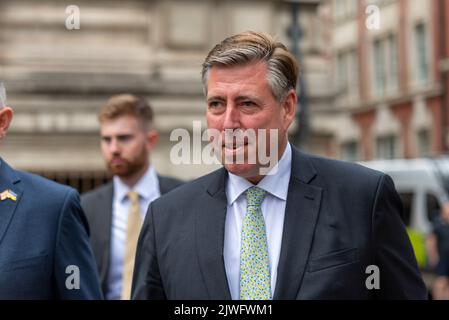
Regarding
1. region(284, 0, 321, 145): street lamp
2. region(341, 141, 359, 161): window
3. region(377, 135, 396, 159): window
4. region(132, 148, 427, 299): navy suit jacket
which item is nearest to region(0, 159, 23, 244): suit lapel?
region(132, 148, 427, 299): navy suit jacket

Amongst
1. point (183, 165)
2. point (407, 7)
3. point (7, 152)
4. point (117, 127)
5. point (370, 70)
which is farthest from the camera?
point (370, 70)

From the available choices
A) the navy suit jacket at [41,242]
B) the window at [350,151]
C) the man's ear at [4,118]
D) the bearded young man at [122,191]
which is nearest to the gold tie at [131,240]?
the bearded young man at [122,191]

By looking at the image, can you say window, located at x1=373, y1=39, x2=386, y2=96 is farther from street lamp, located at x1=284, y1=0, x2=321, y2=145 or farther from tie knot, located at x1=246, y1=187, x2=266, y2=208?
tie knot, located at x1=246, y1=187, x2=266, y2=208

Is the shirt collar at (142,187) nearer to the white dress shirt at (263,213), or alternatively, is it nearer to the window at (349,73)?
the white dress shirt at (263,213)

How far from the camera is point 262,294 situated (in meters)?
3.18

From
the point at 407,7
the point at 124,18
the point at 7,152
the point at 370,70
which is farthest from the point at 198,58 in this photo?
the point at 370,70

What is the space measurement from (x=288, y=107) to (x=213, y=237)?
0.55 meters

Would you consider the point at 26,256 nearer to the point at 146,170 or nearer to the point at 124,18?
the point at 146,170

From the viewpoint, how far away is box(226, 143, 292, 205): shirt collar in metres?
3.36

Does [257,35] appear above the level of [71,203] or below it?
above

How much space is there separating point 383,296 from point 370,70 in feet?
129

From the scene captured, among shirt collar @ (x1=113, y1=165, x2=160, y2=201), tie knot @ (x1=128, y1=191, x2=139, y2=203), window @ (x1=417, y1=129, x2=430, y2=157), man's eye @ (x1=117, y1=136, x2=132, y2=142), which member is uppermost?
man's eye @ (x1=117, y1=136, x2=132, y2=142)

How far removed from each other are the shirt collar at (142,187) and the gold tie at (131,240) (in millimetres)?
42

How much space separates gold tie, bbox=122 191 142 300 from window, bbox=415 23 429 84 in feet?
103
